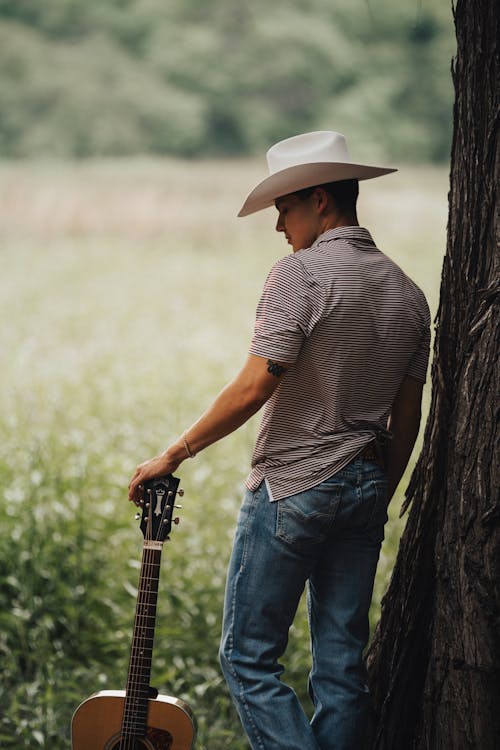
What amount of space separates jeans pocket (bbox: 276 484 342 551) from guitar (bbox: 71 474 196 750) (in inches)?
11.9

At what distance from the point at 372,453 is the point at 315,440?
16 centimetres

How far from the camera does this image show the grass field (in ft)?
13.5

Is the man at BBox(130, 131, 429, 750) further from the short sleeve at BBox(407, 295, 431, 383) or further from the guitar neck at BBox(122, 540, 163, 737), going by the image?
the guitar neck at BBox(122, 540, 163, 737)

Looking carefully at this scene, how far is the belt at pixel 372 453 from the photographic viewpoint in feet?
A: 8.11

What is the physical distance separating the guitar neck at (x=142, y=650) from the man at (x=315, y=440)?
21 centimetres

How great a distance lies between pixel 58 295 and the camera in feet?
37.6

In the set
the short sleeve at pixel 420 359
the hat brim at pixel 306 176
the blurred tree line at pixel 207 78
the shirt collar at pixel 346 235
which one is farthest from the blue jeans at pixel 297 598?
the blurred tree line at pixel 207 78

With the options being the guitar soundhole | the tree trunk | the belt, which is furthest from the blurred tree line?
the guitar soundhole

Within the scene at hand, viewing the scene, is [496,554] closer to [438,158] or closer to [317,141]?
[317,141]

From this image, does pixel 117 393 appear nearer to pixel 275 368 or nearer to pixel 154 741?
pixel 154 741

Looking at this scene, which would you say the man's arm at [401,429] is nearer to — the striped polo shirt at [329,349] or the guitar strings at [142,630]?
the striped polo shirt at [329,349]

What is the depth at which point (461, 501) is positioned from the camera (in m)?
2.44

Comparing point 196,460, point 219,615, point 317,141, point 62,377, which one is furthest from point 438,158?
point 317,141

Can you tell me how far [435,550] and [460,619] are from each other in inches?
7.5
